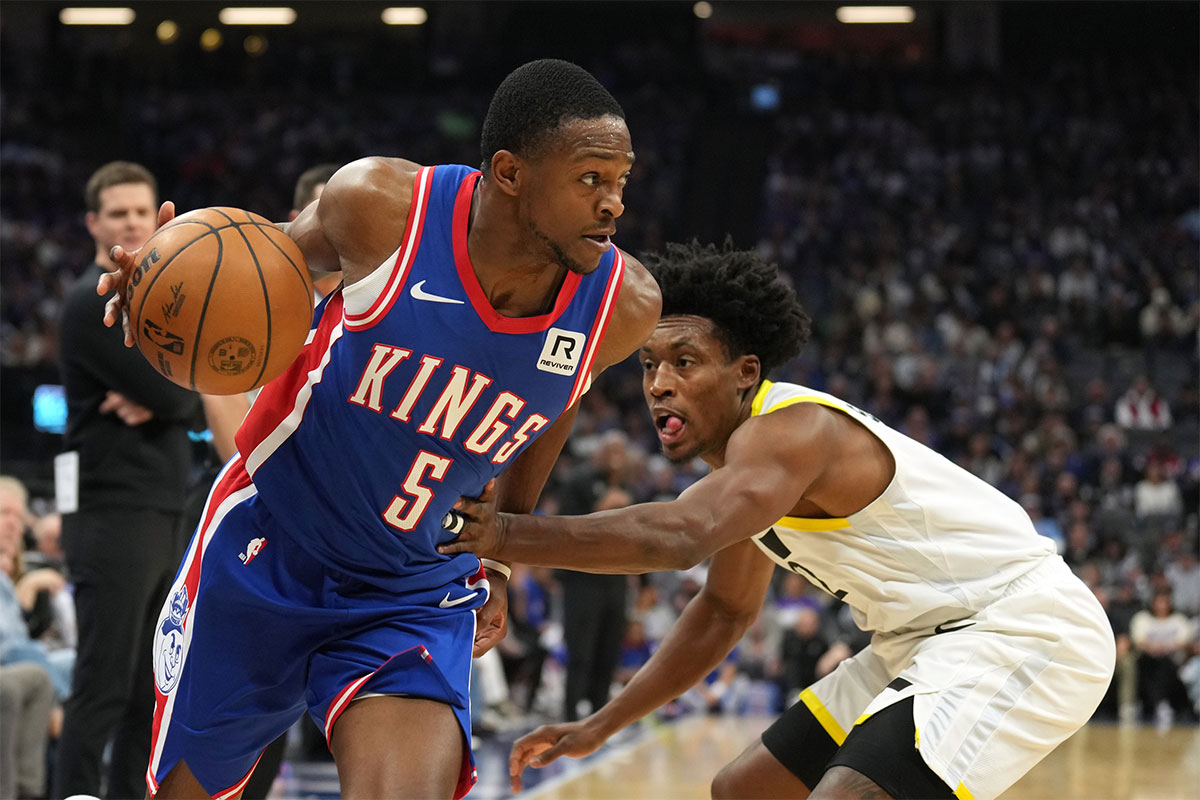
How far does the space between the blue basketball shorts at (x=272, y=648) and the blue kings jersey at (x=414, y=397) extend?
63 mm

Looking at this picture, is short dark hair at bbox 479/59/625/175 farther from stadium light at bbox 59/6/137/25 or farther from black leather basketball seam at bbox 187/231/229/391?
stadium light at bbox 59/6/137/25

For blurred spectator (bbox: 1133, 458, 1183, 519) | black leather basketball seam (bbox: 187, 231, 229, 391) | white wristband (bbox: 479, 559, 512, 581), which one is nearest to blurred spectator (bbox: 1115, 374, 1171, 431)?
blurred spectator (bbox: 1133, 458, 1183, 519)

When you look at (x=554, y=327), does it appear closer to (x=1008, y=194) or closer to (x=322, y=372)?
(x=322, y=372)

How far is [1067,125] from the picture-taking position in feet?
67.8

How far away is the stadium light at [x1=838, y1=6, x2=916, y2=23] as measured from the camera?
22.3 meters

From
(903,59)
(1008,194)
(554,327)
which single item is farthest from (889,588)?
(903,59)

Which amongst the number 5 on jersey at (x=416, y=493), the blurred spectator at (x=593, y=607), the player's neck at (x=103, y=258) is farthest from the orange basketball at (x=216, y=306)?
the blurred spectator at (x=593, y=607)

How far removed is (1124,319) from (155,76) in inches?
642

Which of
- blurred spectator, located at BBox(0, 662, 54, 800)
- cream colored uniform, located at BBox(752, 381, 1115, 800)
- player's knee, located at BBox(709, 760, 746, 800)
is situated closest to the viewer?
cream colored uniform, located at BBox(752, 381, 1115, 800)

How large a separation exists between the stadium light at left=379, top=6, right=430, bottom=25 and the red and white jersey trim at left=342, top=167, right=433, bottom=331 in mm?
21793

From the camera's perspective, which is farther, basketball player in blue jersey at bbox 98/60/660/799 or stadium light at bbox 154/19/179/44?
stadium light at bbox 154/19/179/44

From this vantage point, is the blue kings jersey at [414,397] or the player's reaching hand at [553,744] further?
the player's reaching hand at [553,744]

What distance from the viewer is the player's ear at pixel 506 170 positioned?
2738 millimetres

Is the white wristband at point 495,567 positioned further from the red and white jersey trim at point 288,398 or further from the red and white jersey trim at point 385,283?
the red and white jersey trim at point 385,283
